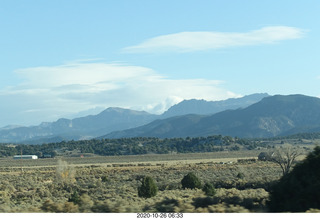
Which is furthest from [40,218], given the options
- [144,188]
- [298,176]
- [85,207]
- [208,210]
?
[144,188]

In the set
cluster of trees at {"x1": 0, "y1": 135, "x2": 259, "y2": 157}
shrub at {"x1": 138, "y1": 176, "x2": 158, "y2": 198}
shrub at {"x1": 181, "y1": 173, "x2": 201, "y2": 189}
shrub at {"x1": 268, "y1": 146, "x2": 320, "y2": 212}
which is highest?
shrub at {"x1": 268, "y1": 146, "x2": 320, "y2": 212}

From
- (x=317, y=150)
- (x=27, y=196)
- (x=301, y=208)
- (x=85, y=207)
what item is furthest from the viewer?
(x=27, y=196)

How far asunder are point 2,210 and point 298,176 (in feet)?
30.2

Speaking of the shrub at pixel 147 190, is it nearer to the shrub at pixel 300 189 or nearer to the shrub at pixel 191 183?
the shrub at pixel 191 183

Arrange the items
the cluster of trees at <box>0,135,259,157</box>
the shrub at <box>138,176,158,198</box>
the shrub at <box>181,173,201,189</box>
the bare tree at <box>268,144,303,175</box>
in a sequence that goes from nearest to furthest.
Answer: the shrub at <box>138,176,158,198</box> < the shrub at <box>181,173,201,189</box> < the bare tree at <box>268,144,303,175</box> < the cluster of trees at <box>0,135,259,157</box>

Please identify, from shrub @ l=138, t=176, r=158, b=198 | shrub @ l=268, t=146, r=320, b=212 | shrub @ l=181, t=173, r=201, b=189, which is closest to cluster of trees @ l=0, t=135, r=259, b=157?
shrub @ l=181, t=173, r=201, b=189

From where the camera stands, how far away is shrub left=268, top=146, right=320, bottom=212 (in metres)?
14.1

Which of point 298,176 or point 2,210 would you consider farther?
point 298,176

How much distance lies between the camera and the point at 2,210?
14672 mm

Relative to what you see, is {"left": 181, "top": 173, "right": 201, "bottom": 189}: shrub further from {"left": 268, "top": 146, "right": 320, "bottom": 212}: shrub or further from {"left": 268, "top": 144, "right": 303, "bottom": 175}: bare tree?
{"left": 268, "top": 146, "right": 320, "bottom": 212}: shrub

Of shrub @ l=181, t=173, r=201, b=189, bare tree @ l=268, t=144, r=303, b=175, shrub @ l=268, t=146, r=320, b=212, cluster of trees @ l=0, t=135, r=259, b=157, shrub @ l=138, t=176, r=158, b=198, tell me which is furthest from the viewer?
cluster of trees @ l=0, t=135, r=259, b=157

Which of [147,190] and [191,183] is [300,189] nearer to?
[147,190]

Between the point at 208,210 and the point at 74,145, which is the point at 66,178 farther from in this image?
the point at 74,145

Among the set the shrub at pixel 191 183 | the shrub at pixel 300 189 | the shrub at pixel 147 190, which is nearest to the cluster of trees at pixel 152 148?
the shrub at pixel 191 183
